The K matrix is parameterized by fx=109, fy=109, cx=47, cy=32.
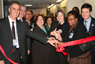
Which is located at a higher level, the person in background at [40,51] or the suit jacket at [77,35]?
the suit jacket at [77,35]

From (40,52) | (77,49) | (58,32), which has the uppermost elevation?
(58,32)

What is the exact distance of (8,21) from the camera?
1979 mm

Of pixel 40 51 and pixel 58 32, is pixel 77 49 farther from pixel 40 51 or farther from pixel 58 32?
pixel 40 51

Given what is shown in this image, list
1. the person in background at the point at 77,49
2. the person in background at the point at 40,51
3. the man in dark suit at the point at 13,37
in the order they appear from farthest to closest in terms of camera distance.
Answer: the person in background at the point at 40,51 < the person in background at the point at 77,49 < the man in dark suit at the point at 13,37

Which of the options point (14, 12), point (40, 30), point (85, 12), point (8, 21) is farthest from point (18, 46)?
point (85, 12)

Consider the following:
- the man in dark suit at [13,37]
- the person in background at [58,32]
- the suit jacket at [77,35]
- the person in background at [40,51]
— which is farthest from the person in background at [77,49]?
the person in background at [40,51]

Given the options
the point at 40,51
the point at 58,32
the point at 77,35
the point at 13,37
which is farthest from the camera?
the point at 40,51

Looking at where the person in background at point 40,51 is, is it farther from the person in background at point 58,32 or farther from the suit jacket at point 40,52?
the person in background at point 58,32

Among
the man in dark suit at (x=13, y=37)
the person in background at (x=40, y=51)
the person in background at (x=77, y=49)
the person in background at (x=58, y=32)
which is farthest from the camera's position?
the person in background at (x=40, y=51)

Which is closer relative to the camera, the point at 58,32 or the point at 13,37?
the point at 13,37

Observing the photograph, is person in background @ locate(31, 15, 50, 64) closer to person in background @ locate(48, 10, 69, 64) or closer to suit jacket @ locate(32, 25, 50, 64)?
suit jacket @ locate(32, 25, 50, 64)

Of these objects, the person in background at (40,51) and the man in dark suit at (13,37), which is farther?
the person in background at (40,51)

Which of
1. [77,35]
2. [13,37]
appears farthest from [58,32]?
[13,37]

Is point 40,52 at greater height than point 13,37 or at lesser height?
lesser
